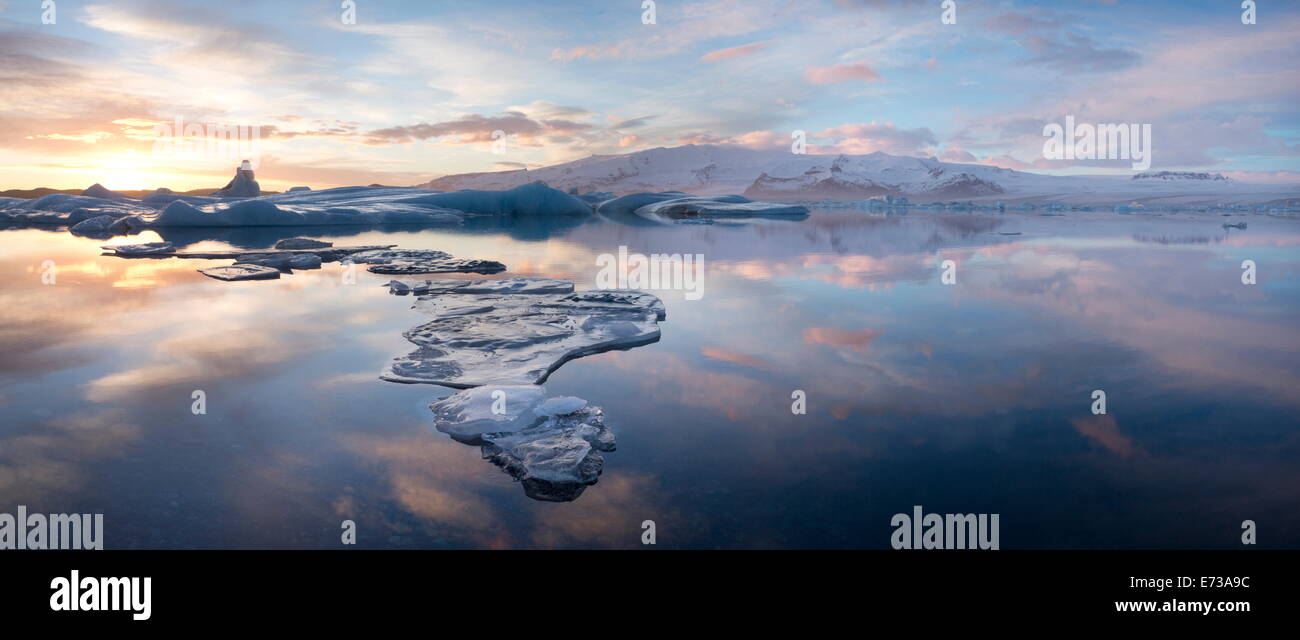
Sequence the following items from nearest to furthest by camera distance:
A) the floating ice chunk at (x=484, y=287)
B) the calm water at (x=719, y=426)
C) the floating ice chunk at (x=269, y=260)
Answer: the calm water at (x=719, y=426) → the floating ice chunk at (x=484, y=287) → the floating ice chunk at (x=269, y=260)

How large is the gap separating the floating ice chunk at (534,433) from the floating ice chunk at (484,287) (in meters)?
4.62

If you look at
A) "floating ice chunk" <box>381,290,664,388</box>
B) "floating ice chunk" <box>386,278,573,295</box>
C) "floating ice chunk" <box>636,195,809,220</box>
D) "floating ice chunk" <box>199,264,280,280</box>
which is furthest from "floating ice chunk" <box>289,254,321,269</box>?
"floating ice chunk" <box>636,195,809,220</box>

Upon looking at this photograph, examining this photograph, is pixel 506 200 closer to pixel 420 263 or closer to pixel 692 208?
pixel 692 208

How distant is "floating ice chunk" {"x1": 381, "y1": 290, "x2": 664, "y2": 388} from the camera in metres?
4.72

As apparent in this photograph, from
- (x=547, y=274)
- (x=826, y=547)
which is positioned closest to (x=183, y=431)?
(x=826, y=547)

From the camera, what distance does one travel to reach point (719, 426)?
371 centimetres

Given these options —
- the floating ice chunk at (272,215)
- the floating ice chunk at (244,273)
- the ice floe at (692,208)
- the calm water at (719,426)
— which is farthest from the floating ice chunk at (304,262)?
the ice floe at (692,208)

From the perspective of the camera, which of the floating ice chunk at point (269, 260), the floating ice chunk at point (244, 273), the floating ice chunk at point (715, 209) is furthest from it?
the floating ice chunk at point (715, 209)

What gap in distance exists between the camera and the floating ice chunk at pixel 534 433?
3.03 metres

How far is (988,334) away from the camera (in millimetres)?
6031

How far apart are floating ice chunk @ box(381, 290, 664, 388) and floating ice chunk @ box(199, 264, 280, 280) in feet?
12.0

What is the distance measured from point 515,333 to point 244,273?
6448 millimetres

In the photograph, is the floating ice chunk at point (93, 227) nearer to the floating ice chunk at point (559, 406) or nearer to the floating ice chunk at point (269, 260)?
the floating ice chunk at point (269, 260)
